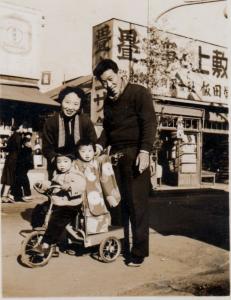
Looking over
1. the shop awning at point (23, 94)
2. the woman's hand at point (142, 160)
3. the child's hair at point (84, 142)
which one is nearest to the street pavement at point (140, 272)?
the woman's hand at point (142, 160)

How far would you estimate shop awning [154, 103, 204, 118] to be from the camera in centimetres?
1098

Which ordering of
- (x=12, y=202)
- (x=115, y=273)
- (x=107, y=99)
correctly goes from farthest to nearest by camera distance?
1. (x=12, y=202)
2. (x=107, y=99)
3. (x=115, y=273)

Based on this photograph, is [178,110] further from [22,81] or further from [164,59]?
[22,81]

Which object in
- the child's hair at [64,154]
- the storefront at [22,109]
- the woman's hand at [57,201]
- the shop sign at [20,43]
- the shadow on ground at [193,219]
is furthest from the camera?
the storefront at [22,109]

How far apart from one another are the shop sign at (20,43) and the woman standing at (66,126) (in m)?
5.50

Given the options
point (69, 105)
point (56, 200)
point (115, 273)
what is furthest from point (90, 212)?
point (69, 105)

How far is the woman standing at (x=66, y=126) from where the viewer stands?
11.2 feet

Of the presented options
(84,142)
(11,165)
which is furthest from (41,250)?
(11,165)

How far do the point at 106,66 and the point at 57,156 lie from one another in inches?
32.9

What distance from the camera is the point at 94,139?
11.9 feet

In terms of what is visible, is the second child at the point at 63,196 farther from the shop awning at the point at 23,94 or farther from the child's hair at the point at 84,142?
the shop awning at the point at 23,94

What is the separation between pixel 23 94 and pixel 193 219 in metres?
6.08

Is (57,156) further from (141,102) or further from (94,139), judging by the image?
(141,102)

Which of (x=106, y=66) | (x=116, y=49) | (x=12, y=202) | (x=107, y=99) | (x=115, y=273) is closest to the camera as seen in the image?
(x=115, y=273)
